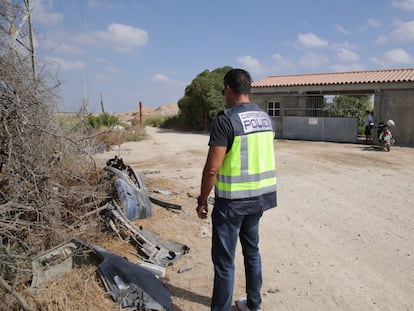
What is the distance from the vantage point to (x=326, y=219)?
557cm

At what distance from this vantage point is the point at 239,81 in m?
2.64

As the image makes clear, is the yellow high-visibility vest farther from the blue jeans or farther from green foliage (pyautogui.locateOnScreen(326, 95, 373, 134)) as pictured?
green foliage (pyautogui.locateOnScreen(326, 95, 373, 134))

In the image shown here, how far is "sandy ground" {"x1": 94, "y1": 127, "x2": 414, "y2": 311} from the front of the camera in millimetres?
3309

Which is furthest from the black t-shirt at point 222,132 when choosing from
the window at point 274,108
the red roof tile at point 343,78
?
the window at point 274,108

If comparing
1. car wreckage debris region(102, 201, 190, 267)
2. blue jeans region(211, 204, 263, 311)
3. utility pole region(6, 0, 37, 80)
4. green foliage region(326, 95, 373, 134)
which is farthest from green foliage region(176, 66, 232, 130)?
blue jeans region(211, 204, 263, 311)

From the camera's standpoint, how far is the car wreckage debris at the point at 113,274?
286 cm

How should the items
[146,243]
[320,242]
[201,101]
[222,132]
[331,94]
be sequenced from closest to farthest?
[222,132] < [146,243] < [320,242] < [331,94] < [201,101]

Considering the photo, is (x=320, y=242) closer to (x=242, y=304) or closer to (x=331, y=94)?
(x=242, y=304)

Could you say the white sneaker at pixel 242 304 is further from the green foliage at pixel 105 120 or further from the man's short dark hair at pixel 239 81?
the green foliage at pixel 105 120

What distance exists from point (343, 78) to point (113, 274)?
19.5 m

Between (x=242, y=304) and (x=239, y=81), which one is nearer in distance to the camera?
(x=239, y=81)

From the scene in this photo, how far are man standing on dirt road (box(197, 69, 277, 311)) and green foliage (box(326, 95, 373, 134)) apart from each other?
61.8 feet

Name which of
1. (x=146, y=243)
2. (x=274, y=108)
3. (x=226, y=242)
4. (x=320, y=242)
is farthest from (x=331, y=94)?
(x=226, y=242)

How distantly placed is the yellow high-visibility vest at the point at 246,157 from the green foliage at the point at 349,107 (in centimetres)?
1885
